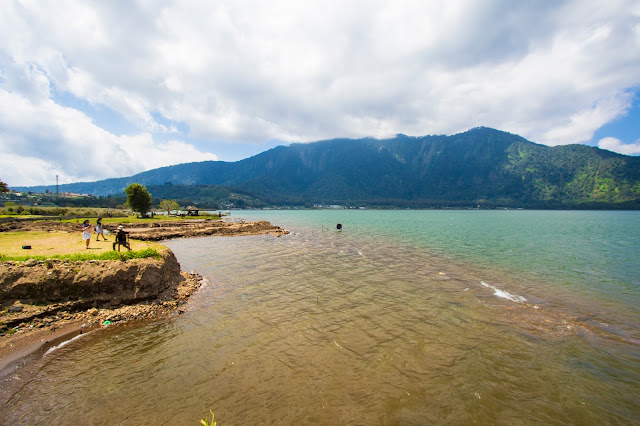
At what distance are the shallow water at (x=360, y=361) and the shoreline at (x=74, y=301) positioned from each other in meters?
1.16

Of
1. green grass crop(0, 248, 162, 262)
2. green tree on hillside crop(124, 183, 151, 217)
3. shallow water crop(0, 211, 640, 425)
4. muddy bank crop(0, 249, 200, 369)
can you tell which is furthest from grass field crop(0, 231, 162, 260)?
green tree on hillside crop(124, 183, 151, 217)

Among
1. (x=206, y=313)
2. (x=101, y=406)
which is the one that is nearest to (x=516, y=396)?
(x=101, y=406)

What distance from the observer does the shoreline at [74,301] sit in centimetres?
1051

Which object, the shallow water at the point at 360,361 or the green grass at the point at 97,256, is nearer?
the shallow water at the point at 360,361

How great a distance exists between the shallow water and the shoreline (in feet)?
3.80

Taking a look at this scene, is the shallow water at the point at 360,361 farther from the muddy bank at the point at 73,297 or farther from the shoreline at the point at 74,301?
the muddy bank at the point at 73,297

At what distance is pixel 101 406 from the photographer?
727cm

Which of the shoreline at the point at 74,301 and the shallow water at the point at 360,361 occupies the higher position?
the shoreline at the point at 74,301

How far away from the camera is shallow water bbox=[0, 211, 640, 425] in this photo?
7.22 m

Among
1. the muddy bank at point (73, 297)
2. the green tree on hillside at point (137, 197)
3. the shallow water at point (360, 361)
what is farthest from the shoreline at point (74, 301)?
the green tree on hillside at point (137, 197)

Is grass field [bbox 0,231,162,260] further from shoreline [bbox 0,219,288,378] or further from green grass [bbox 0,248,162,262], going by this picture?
shoreline [bbox 0,219,288,378]

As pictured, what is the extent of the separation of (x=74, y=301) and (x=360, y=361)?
48.5 feet

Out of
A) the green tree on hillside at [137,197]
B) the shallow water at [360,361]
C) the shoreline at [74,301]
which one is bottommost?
the shallow water at [360,361]

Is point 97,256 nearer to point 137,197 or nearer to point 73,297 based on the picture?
point 73,297
